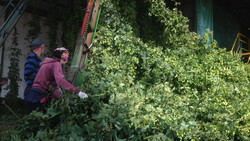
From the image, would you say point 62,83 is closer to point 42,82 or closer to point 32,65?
point 42,82

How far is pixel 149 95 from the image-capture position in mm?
3531

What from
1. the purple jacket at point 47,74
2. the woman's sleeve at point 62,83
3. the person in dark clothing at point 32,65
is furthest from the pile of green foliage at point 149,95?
the person in dark clothing at point 32,65

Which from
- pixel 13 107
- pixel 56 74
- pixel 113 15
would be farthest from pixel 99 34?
pixel 13 107

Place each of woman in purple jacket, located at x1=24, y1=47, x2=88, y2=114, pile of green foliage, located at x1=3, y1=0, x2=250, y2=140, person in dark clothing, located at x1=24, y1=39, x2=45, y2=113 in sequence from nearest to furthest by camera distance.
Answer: pile of green foliage, located at x1=3, y1=0, x2=250, y2=140
woman in purple jacket, located at x1=24, y1=47, x2=88, y2=114
person in dark clothing, located at x1=24, y1=39, x2=45, y2=113

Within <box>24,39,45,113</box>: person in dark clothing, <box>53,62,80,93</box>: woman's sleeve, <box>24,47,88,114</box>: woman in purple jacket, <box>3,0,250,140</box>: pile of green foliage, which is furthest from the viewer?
<box>24,39,45,113</box>: person in dark clothing

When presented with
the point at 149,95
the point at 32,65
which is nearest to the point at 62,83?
the point at 32,65

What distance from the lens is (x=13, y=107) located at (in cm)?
640

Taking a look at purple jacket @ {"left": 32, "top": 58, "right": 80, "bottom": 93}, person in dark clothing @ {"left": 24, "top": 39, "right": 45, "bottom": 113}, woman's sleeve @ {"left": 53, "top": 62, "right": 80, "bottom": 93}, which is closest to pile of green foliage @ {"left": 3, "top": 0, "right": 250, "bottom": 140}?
woman's sleeve @ {"left": 53, "top": 62, "right": 80, "bottom": 93}

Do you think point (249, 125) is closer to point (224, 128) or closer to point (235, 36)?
point (224, 128)

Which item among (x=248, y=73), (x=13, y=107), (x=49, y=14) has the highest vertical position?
(x=49, y=14)

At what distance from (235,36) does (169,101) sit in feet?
25.4

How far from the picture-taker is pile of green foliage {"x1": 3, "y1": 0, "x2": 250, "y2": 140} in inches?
110

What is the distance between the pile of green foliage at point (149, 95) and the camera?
110 inches

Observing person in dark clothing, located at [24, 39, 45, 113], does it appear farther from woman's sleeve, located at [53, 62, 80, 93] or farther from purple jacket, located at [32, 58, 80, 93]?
woman's sleeve, located at [53, 62, 80, 93]
